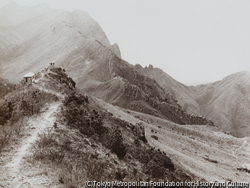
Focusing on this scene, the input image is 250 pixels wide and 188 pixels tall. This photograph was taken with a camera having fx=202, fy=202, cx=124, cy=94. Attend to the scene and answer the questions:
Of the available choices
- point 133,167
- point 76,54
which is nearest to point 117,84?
point 76,54

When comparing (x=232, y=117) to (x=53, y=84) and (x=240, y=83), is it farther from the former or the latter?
(x=53, y=84)

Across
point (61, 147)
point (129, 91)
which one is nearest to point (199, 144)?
point (129, 91)

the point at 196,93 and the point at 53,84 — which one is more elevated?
the point at 196,93

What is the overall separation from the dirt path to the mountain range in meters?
53.7

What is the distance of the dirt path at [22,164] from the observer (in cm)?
805

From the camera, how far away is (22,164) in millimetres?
9297

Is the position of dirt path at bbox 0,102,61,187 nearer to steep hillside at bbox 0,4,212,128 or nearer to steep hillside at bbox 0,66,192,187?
steep hillside at bbox 0,66,192,187

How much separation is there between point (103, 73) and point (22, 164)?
74609 millimetres

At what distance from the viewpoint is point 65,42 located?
91.0m

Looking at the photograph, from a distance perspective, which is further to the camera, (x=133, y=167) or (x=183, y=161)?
(x=183, y=161)

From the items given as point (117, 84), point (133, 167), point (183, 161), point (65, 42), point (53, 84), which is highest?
point (65, 42)

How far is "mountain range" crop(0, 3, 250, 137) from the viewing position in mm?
73625

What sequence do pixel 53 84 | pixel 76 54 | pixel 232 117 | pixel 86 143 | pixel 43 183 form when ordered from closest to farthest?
pixel 43 183
pixel 86 143
pixel 53 84
pixel 76 54
pixel 232 117

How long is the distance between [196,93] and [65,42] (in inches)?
4371
